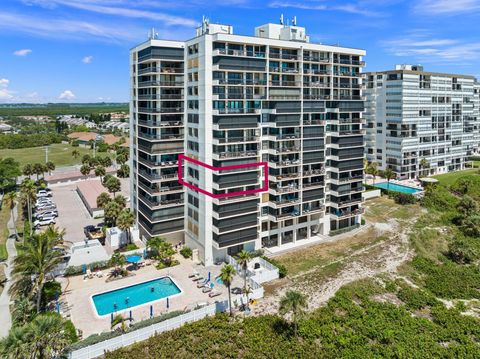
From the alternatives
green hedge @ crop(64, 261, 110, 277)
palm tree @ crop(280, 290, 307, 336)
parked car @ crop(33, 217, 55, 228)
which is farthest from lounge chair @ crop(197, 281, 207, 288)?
parked car @ crop(33, 217, 55, 228)

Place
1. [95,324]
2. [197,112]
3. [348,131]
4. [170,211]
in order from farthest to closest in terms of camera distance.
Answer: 1. [348,131]
2. [170,211]
3. [197,112]
4. [95,324]

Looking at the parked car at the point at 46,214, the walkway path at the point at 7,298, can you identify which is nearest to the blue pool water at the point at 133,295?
the walkway path at the point at 7,298

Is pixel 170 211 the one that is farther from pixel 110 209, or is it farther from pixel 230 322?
pixel 230 322

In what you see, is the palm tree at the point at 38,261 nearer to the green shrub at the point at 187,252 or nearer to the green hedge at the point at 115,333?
the green hedge at the point at 115,333

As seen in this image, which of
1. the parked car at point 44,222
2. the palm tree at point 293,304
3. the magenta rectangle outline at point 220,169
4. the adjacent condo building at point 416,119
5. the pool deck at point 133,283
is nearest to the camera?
the palm tree at point 293,304

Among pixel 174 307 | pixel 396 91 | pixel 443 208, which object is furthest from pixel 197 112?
pixel 396 91

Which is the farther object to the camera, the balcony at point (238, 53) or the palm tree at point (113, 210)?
the palm tree at point (113, 210)

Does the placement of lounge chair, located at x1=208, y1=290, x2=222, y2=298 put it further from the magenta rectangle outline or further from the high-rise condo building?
the high-rise condo building

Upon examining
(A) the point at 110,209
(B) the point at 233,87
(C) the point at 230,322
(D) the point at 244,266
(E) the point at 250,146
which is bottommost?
(C) the point at 230,322
